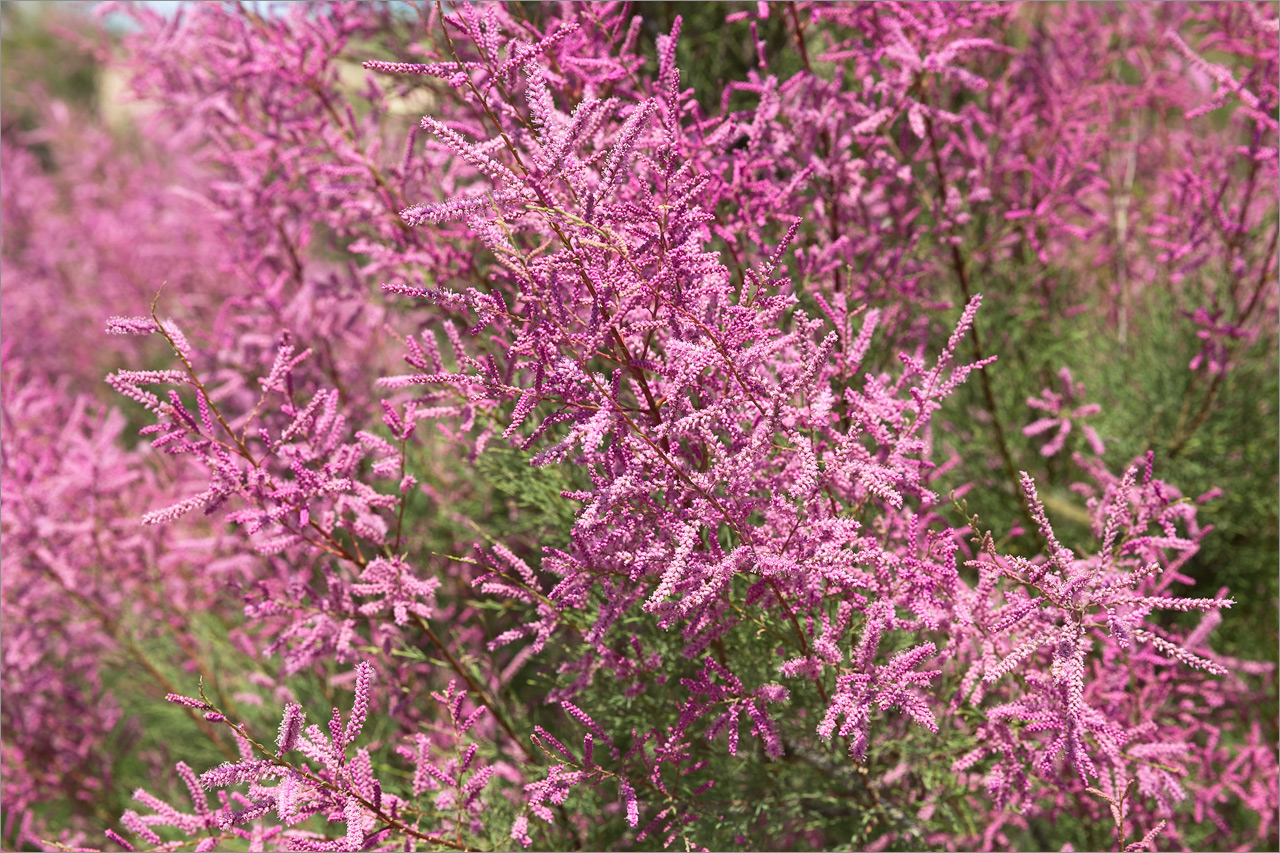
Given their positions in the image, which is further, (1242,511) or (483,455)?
(1242,511)

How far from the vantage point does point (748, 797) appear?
221 centimetres

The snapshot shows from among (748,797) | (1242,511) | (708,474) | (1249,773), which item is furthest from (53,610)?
(1242,511)

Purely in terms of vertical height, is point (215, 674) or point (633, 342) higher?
point (633, 342)

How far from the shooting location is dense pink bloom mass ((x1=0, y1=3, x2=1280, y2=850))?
1.53 m

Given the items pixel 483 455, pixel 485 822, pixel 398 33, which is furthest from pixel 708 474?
pixel 398 33

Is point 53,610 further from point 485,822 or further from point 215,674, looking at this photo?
point 485,822

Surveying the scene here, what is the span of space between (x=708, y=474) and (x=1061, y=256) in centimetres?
244

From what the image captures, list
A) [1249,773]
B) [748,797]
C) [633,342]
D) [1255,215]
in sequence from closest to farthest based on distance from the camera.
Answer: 1. [633,342]
2. [748,797]
3. [1249,773]
4. [1255,215]

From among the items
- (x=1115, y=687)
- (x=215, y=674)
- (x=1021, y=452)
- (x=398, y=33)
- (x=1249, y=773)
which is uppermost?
(x=398, y=33)

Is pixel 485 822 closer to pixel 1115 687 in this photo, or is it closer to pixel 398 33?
pixel 1115 687

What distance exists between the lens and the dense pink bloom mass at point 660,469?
1525 mm

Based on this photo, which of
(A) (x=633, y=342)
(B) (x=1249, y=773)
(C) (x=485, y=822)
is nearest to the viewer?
(A) (x=633, y=342)

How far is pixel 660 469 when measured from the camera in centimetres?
155

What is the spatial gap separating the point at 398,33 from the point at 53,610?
2.62m
